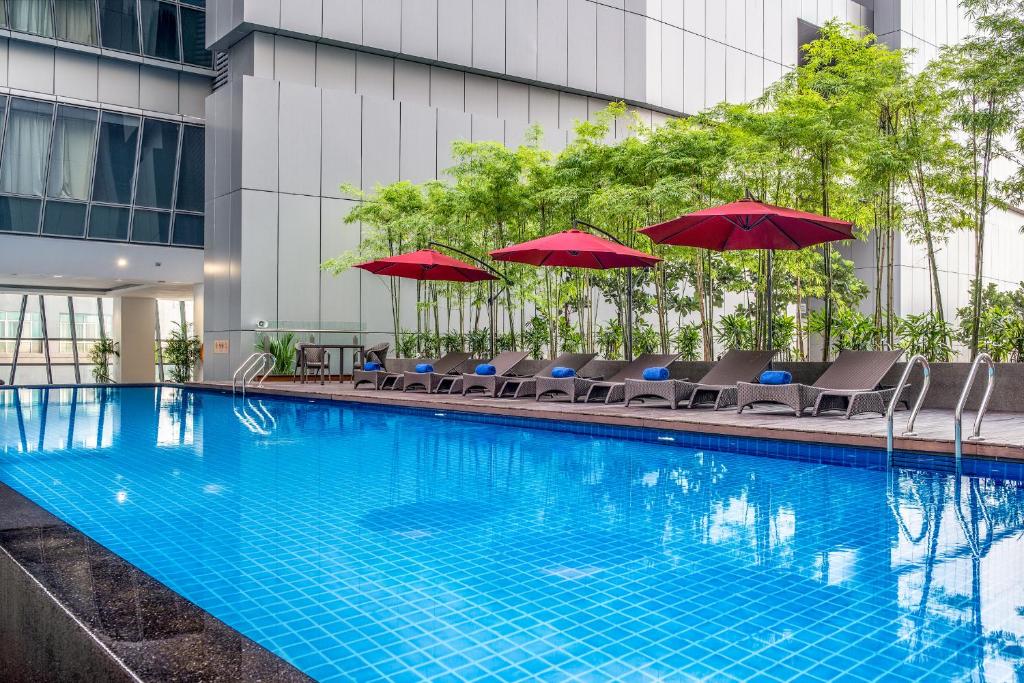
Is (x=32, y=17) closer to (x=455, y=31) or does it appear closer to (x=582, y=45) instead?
(x=455, y=31)

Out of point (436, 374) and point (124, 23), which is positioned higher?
point (124, 23)

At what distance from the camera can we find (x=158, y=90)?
1791 centimetres

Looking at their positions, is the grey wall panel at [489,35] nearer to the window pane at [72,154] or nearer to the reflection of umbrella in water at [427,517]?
the window pane at [72,154]

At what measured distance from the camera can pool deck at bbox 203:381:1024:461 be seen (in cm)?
558

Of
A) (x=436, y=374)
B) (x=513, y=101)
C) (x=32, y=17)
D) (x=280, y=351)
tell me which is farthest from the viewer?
(x=513, y=101)

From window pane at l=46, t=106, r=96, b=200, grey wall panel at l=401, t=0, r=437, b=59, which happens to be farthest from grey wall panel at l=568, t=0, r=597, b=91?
window pane at l=46, t=106, r=96, b=200

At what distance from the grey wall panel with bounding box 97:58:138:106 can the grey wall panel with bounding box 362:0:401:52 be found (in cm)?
535

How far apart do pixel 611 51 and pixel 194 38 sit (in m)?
9.91

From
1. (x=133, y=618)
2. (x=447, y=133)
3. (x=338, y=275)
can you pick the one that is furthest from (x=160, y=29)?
(x=133, y=618)

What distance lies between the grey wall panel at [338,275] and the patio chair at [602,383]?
7942 mm

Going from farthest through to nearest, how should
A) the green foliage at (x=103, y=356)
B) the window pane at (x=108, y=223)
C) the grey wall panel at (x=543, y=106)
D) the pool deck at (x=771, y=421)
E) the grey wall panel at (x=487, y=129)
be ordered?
1. the green foliage at (x=103, y=356)
2. the grey wall panel at (x=543, y=106)
3. the grey wall panel at (x=487, y=129)
4. the window pane at (x=108, y=223)
5. the pool deck at (x=771, y=421)

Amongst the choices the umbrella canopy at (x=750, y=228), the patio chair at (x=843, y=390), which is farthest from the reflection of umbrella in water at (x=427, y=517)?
the umbrella canopy at (x=750, y=228)

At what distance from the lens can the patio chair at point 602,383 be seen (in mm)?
9641

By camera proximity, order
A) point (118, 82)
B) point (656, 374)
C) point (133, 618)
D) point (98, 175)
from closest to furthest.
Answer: point (133, 618)
point (656, 374)
point (98, 175)
point (118, 82)
